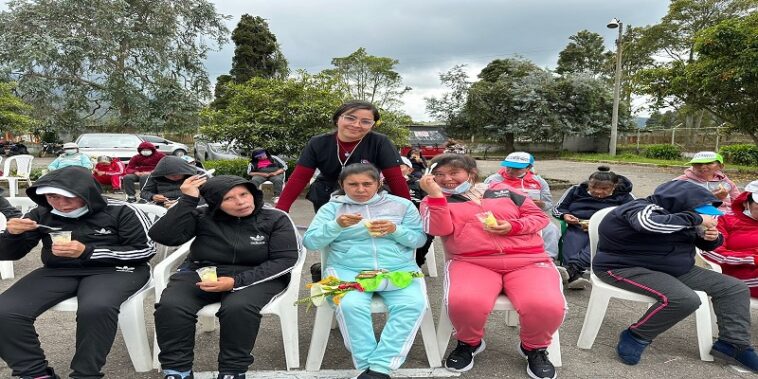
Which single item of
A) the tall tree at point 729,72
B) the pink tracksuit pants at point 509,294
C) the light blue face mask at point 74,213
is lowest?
the pink tracksuit pants at point 509,294

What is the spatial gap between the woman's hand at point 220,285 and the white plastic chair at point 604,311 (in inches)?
90.2

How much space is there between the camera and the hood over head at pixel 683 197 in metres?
2.76

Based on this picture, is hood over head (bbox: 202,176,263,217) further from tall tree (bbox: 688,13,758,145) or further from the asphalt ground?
tall tree (bbox: 688,13,758,145)

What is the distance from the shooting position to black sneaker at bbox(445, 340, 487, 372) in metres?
2.72

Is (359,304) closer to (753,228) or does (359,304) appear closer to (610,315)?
(610,315)

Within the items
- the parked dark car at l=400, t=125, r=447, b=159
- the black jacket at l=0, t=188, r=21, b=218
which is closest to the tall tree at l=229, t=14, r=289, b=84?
the parked dark car at l=400, t=125, r=447, b=159

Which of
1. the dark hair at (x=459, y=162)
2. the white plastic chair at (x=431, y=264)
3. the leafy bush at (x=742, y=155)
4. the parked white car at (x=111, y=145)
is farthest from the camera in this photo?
the leafy bush at (x=742, y=155)

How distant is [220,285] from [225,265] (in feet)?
0.87

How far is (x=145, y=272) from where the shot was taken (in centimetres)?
282

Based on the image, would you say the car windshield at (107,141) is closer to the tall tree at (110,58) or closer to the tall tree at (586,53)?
the tall tree at (110,58)

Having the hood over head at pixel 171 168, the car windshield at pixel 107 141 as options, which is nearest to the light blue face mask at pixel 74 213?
the hood over head at pixel 171 168

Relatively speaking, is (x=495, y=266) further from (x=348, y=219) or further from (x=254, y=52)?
(x=254, y=52)

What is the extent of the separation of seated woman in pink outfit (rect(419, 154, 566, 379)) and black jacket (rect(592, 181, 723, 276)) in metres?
0.47

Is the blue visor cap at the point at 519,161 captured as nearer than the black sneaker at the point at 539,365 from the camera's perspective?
No
